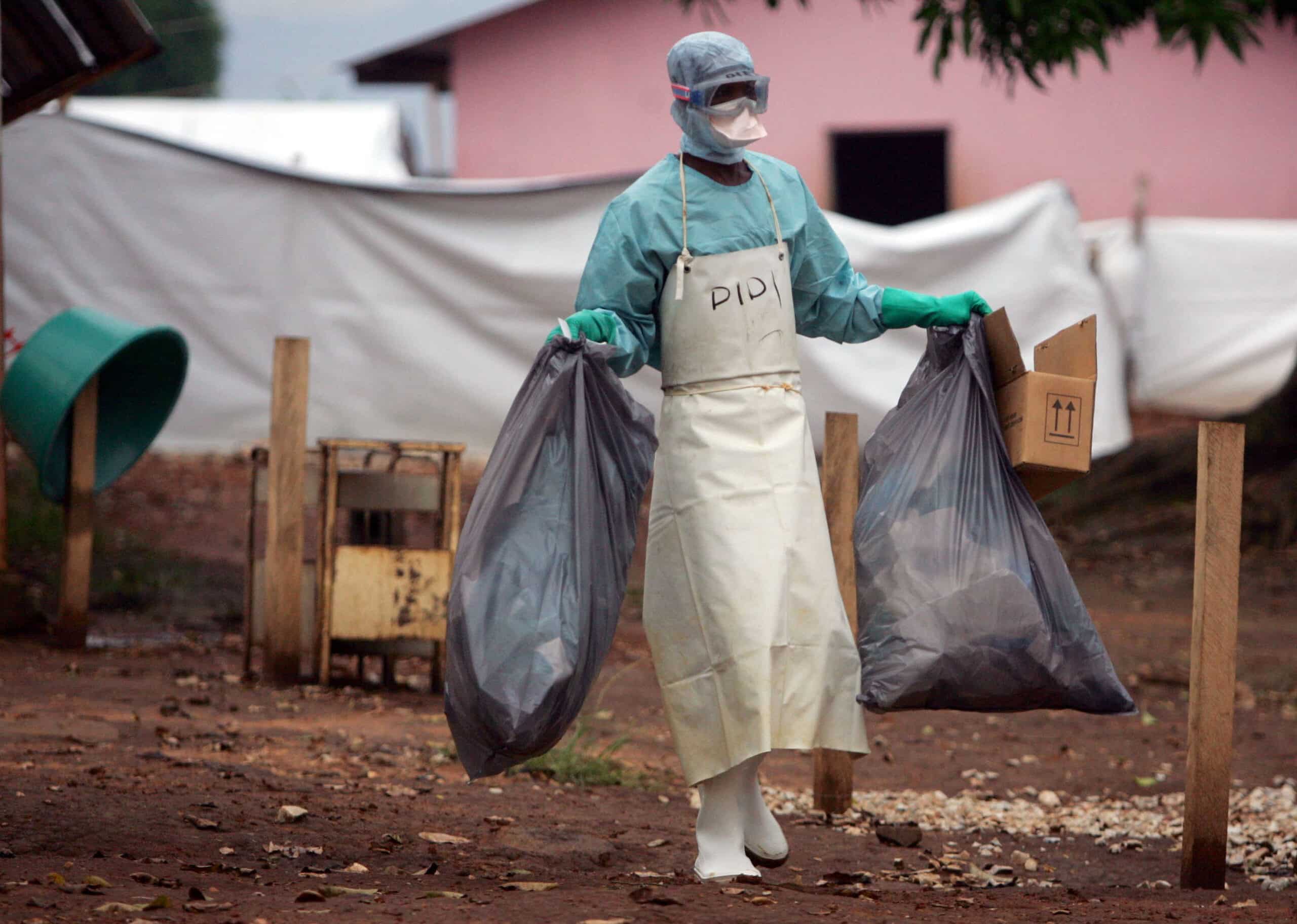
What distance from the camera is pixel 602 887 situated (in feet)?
10.0

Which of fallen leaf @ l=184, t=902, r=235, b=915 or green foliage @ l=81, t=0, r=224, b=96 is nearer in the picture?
fallen leaf @ l=184, t=902, r=235, b=915

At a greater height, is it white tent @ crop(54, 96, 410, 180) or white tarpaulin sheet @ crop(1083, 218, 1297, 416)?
white tent @ crop(54, 96, 410, 180)

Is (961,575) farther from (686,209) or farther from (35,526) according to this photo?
(35,526)

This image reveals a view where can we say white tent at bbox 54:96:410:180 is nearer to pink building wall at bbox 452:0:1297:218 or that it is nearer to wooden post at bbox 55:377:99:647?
pink building wall at bbox 452:0:1297:218

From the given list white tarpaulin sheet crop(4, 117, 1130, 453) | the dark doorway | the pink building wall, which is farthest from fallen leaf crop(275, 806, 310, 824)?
the dark doorway

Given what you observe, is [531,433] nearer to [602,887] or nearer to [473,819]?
[602,887]

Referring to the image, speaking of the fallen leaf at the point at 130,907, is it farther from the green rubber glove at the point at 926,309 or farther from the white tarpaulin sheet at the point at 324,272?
the white tarpaulin sheet at the point at 324,272

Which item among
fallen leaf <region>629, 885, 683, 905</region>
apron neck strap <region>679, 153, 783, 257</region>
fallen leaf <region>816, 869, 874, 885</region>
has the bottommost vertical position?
fallen leaf <region>816, 869, 874, 885</region>

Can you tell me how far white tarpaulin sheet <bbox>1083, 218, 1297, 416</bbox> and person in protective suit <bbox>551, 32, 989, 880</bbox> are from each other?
9397 mm

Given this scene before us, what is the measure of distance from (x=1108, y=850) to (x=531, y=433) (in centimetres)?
200

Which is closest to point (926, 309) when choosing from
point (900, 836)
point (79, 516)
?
point (900, 836)

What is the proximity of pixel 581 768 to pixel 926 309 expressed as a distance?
5.94 ft

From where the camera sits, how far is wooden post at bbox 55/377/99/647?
579 centimetres

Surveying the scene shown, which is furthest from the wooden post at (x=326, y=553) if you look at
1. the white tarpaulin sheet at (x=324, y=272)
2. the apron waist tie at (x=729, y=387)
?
the white tarpaulin sheet at (x=324, y=272)
